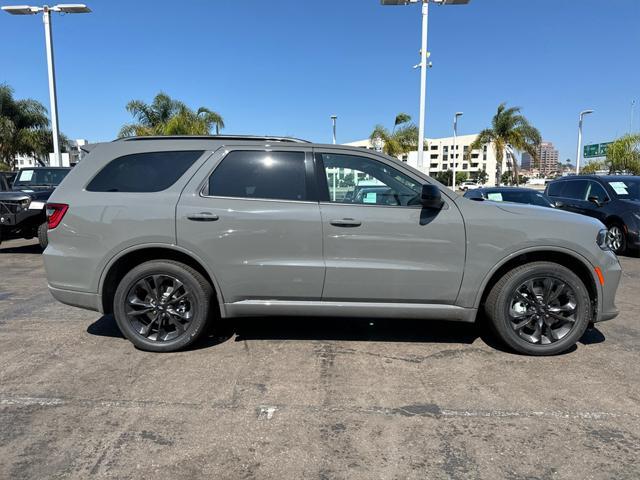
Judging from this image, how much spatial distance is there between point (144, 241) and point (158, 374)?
1121 mm

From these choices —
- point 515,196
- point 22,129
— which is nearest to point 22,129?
point 22,129

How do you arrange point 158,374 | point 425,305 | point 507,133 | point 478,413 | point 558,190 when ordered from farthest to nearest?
point 507,133 → point 558,190 → point 425,305 → point 158,374 → point 478,413

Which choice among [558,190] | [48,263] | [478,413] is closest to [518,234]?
[478,413]

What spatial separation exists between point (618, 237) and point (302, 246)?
335 inches

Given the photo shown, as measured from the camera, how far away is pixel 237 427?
9.57ft

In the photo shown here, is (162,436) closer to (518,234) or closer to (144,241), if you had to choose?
(144,241)

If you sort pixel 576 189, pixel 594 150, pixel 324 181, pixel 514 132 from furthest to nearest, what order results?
pixel 594 150 < pixel 514 132 < pixel 576 189 < pixel 324 181

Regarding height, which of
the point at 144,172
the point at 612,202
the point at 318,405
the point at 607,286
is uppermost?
the point at 144,172

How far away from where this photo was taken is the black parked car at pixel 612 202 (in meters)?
9.25

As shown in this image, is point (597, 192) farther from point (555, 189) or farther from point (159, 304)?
point (159, 304)

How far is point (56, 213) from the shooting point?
13.3ft

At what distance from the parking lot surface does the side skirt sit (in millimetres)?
389

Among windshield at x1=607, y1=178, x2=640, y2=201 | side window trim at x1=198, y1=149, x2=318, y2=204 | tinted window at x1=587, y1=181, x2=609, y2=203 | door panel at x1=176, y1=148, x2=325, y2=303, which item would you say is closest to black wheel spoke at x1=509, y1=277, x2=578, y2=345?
door panel at x1=176, y1=148, x2=325, y2=303

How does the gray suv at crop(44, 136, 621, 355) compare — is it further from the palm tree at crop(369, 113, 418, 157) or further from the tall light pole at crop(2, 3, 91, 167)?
the palm tree at crop(369, 113, 418, 157)
